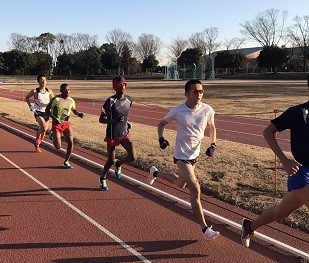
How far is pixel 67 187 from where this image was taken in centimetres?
779

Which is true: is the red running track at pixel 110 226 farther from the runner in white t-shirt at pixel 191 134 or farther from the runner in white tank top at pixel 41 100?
the runner in white tank top at pixel 41 100

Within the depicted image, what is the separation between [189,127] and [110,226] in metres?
1.73

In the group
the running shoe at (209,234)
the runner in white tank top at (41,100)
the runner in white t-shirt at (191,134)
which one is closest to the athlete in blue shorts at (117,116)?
the runner in white t-shirt at (191,134)

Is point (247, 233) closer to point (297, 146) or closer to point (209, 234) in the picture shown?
point (209, 234)

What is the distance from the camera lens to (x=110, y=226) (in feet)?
18.8

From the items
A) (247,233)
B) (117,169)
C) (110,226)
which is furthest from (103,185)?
(247,233)

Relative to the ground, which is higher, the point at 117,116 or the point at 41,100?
the point at 41,100

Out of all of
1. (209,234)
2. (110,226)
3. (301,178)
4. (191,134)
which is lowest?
(110,226)

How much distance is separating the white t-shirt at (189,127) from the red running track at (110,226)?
1052 millimetres

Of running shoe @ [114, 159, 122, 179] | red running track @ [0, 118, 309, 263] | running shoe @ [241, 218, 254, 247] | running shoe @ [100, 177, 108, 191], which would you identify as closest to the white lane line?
red running track @ [0, 118, 309, 263]

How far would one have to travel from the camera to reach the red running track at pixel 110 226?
4.81 meters

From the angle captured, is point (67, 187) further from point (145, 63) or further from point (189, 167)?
point (145, 63)

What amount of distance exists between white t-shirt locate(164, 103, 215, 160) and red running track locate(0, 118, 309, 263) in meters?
1.05

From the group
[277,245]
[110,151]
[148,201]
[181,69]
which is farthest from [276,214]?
[181,69]
